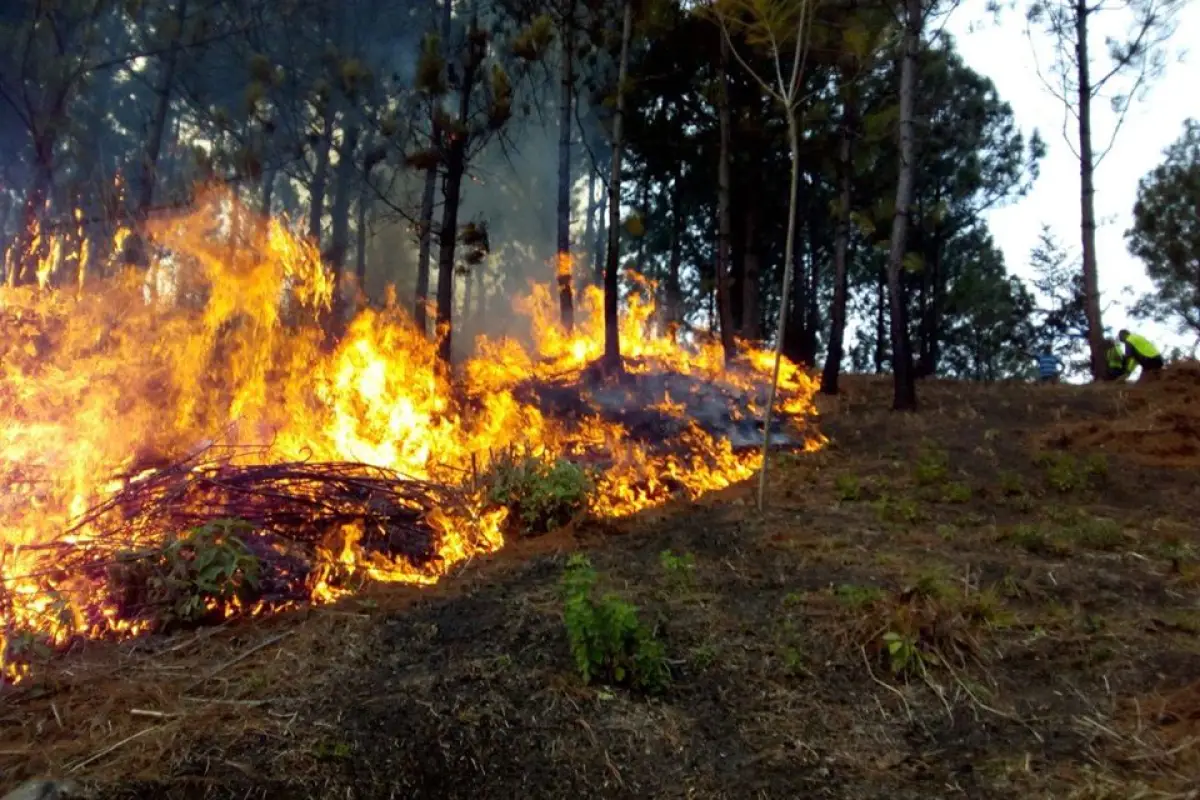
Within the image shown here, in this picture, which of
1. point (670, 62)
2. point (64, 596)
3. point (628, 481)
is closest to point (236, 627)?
point (64, 596)

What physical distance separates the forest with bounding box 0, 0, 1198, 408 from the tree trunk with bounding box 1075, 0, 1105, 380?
0.05 metres

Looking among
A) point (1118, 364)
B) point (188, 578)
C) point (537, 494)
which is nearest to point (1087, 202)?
point (1118, 364)

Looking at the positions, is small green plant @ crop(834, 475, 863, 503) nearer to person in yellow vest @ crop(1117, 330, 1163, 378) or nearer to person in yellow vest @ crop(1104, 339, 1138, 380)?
person in yellow vest @ crop(1117, 330, 1163, 378)

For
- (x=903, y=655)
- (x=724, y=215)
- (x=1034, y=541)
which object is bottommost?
(x=903, y=655)

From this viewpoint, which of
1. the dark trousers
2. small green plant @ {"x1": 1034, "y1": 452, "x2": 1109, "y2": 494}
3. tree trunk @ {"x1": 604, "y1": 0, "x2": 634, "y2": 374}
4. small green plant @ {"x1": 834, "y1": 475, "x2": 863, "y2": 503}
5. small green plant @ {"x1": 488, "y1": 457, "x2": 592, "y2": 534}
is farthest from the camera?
the dark trousers

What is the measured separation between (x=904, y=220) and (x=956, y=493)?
5.74m

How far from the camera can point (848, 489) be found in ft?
24.8

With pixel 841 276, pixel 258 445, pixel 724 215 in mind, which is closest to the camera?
pixel 258 445

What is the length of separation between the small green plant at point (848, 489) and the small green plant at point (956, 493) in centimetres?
73

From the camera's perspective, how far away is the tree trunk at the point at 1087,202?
49.2 feet

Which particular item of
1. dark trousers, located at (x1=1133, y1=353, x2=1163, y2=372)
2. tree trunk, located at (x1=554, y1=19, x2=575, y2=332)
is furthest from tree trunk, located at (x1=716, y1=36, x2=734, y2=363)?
dark trousers, located at (x1=1133, y1=353, x2=1163, y2=372)

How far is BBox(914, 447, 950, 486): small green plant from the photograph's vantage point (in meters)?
7.77

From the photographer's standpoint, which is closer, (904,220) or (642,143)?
(904,220)

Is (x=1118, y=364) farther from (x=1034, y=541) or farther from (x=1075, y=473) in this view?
(x=1034, y=541)
